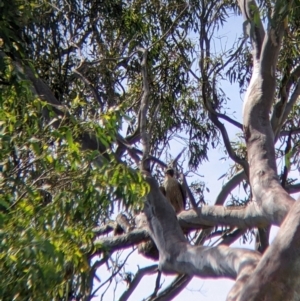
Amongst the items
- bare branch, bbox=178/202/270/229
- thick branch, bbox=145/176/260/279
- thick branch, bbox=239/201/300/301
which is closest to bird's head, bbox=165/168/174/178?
bare branch, bbox=178/202/270/229

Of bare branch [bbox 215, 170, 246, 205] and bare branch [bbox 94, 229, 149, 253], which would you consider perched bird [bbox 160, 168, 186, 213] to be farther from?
bare branch [bbox 94, 229, 149, 253]

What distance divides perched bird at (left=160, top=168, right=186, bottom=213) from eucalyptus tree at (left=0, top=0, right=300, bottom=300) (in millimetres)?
377

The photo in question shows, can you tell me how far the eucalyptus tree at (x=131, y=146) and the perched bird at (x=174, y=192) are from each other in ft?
1.24

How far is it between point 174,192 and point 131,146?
3.33ft

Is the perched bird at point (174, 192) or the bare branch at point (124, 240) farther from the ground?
the perched bird at point (174, 192)

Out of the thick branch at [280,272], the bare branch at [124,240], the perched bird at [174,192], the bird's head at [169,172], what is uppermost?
the bird's head at [169,172]

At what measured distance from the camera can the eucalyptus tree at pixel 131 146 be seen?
411cm

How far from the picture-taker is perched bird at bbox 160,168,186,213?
812cm

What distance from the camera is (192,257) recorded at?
561 centimetres

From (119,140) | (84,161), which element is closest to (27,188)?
(84,161)

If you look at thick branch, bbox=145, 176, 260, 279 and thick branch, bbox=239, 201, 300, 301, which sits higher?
thick branch, bbox=145, 176, 260, 279


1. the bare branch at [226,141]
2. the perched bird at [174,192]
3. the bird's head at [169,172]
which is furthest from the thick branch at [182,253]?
the bird's head at [169,172]

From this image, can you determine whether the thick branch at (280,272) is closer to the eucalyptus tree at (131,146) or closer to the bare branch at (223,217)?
the eucalyptus tree at (131,146)

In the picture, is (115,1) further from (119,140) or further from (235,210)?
(235,210)
